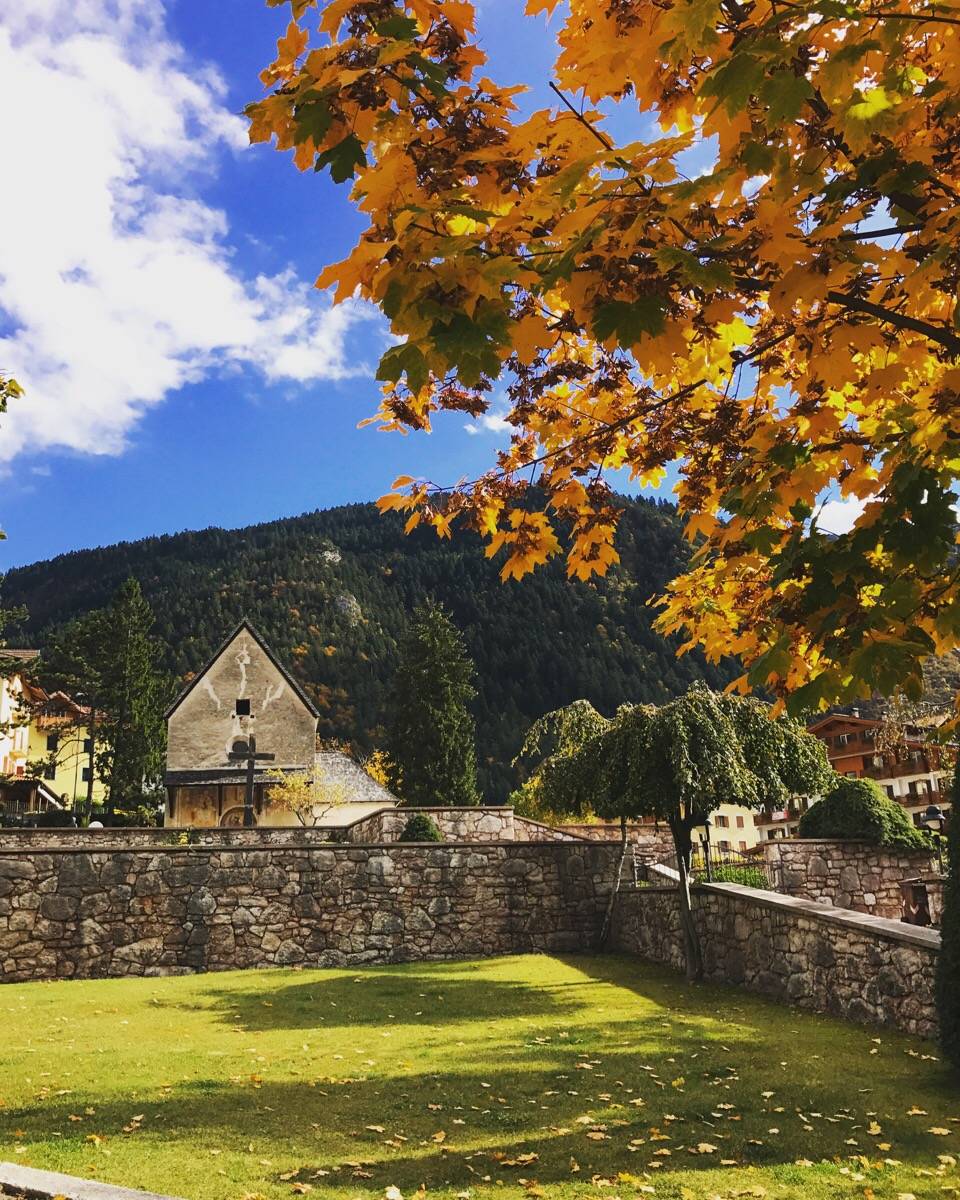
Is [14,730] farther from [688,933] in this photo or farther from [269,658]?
[688,933]

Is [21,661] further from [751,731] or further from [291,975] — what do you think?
[751,731]

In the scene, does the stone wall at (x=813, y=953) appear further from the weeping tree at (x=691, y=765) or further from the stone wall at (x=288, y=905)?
the stone wall at (x=288, y=905)

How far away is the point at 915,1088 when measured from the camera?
22.0 feet

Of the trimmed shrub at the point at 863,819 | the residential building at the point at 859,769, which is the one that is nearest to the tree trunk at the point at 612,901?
the trimmed shrub at the point at 863,819

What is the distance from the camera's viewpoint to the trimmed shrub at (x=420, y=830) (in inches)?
762

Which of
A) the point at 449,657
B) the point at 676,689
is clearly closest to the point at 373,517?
the point at 676,689

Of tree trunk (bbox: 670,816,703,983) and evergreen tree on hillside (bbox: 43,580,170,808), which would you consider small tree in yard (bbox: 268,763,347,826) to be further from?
tree trunk (bbox: 670,816,703,983)

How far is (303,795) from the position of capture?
3447 centimetres

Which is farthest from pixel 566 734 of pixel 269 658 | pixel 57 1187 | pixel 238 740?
pixel 269 658

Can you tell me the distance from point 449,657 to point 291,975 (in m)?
35.8

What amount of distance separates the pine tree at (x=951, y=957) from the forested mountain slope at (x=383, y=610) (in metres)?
61.8

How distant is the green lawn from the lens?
4.86 metres

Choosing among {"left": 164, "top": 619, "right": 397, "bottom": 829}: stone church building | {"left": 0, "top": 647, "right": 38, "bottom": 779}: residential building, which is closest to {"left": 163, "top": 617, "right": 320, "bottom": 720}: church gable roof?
{"left": 164, "top": 619, "right": 397, "bottom": 829}: stone church building

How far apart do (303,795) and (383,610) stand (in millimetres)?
67869
